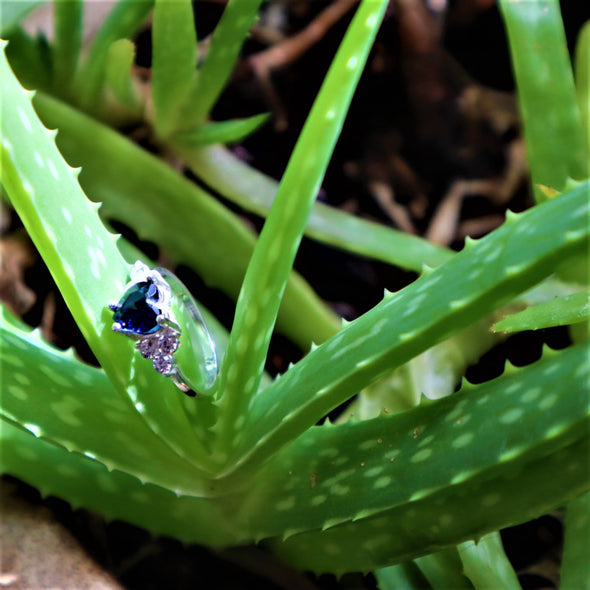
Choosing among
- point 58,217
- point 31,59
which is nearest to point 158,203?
point 31,59

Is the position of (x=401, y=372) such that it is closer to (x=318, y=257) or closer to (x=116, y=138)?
(x=318, y=257)

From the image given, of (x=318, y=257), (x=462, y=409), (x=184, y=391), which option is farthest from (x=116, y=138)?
(x=462, y=409)

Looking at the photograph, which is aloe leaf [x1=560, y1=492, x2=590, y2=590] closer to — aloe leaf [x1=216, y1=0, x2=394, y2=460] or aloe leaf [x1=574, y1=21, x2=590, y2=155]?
aloe leaf [x1=216, y1=0, x2=394, y2=460]

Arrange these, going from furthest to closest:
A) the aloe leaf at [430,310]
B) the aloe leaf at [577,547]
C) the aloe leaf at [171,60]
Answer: the aloe leaf at [171,60] < the aloe leaf at [577,547] < the aloe leaf at [430,310]

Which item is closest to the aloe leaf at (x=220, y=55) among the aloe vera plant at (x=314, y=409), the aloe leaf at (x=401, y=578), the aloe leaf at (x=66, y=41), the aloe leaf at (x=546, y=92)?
the aloe vera plant at (x=314, y=409)

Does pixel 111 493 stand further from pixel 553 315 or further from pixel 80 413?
pixel 553 315

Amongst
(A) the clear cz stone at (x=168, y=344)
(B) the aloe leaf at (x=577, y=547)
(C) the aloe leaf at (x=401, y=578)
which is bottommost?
(C) the aloe leaf at (x=401, y=578)

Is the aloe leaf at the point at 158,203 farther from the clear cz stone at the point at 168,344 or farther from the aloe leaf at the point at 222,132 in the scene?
the clear cz stone at the point at 168,344
